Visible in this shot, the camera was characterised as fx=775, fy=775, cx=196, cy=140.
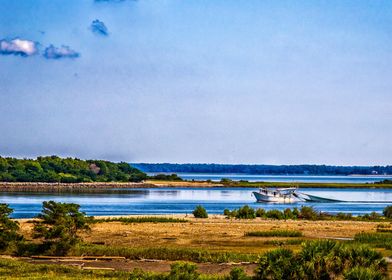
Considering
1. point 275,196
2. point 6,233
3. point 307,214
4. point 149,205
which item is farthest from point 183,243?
point 275,196

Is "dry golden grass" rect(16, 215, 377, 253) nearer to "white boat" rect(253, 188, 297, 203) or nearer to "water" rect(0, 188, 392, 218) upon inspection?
"water" rect(0, 188, 392, 218)

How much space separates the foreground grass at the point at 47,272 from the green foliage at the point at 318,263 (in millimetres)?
6571

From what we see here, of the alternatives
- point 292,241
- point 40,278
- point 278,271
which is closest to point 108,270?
point 40,278

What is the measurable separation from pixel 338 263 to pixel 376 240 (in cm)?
2086

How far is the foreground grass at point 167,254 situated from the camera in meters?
37.3

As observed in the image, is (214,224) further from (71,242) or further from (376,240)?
(71,242)

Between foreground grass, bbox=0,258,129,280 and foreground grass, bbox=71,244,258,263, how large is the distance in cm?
589

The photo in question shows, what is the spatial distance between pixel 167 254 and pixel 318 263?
44.5 feet

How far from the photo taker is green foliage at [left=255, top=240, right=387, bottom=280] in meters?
26.3

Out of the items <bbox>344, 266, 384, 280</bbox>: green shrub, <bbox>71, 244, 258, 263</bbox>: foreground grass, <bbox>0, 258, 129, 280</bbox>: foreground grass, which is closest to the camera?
<bbox>344, 266, 384, 280</bbox>: green shrub

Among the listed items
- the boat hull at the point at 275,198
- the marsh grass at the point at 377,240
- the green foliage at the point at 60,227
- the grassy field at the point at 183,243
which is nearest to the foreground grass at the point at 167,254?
the grassy field at the point at 183,243

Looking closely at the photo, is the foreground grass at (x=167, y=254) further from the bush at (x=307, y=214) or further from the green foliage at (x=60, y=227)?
the bush at (x=307, y=214)

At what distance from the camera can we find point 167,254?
38812mm

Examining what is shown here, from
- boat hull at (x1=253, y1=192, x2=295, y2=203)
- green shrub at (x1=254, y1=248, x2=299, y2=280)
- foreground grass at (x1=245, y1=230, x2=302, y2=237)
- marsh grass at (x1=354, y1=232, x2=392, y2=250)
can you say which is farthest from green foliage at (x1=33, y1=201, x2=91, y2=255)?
boat hull at (x1=253, y1=192, x2=295, y2=203)
